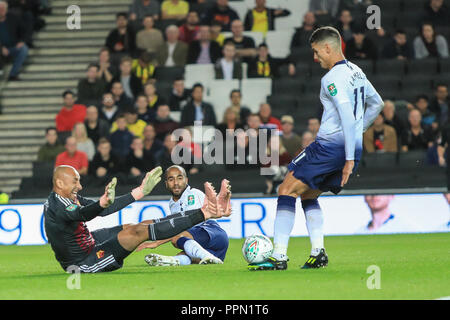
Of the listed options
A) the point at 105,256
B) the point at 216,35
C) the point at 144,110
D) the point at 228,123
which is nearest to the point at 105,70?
the point at 144,110

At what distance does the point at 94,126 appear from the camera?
18.0 m

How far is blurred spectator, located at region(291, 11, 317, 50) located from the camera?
62.0 ft

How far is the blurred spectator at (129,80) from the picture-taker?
749 inches

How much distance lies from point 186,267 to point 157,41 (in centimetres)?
1013

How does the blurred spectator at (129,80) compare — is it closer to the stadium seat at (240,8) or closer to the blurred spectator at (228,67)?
the blurred spectator at (228,67)

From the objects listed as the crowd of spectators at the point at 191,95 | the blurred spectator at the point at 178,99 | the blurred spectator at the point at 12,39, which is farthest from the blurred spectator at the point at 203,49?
the blurred spectator at the point at 12,39

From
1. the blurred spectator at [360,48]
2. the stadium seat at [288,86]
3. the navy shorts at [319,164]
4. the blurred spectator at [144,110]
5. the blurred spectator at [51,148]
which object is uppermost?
the blurred spectator at [360,48]

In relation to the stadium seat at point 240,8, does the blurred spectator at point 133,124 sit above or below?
below

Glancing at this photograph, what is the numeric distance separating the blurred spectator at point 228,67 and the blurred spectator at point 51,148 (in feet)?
10.8

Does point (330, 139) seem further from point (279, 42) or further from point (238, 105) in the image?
point (279, 42)

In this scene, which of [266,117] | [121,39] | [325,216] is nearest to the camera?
[325,216]

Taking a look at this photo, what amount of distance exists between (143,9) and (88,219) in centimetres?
1237

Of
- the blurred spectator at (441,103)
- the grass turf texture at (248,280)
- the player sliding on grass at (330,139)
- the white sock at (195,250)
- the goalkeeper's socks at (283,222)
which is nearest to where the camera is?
the grass turf texture at (248,280)

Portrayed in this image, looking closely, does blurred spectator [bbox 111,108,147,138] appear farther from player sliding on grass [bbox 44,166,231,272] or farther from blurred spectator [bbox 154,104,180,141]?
player sliding on grass [bbox 44,166,231,272]
